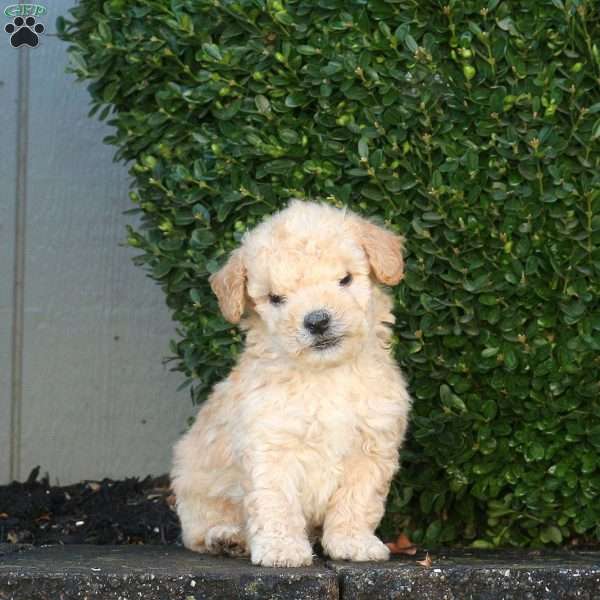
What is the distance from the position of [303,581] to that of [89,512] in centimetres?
255

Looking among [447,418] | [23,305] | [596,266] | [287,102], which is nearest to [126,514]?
[23,305]

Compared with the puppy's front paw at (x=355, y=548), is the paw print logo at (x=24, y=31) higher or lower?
higher

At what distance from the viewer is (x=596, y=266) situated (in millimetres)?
4938

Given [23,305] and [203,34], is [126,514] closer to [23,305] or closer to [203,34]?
[23,305]

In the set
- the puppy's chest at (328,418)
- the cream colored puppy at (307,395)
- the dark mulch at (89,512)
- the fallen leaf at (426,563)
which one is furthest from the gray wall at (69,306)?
the fallen leaf at (426,563)

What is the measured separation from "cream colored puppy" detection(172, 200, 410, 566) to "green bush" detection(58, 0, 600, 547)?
0.48 metres

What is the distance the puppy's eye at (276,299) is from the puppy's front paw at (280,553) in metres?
0.86

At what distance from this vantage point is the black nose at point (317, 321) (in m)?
4.32

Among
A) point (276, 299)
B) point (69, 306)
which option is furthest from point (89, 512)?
point (276, 299)

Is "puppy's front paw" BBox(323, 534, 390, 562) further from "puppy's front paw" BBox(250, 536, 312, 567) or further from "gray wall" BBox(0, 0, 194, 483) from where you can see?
"gray wall" BBox(0, 0, 194, 483)

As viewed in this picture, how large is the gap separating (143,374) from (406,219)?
2431 millimetres

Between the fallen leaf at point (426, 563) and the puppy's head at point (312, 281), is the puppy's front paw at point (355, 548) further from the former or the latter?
the puppy's head at point (312, 281)

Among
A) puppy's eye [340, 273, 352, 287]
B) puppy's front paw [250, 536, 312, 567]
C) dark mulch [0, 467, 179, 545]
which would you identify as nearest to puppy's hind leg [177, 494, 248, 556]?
puppy's front paw [250, 536, 312, 567]

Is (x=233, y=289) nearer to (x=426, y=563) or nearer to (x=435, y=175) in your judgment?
(x=435, y=175)
